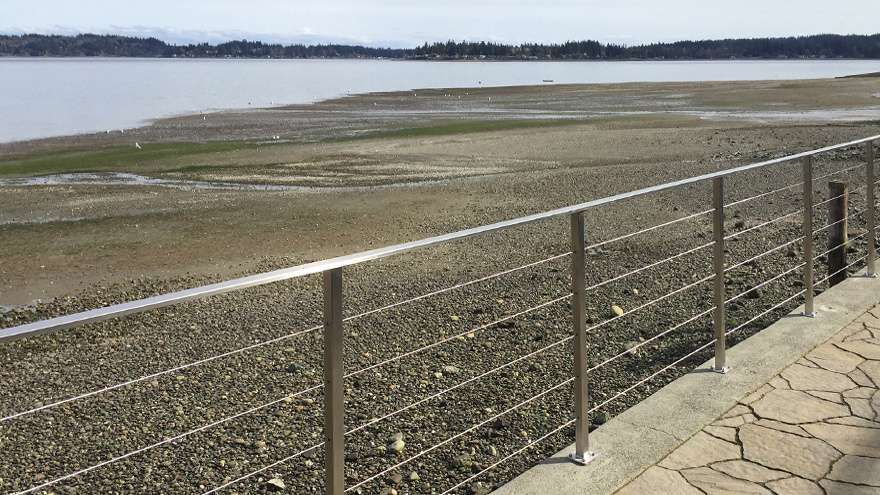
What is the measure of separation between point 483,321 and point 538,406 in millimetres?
1917

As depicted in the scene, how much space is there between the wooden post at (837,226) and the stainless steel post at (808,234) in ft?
4.99

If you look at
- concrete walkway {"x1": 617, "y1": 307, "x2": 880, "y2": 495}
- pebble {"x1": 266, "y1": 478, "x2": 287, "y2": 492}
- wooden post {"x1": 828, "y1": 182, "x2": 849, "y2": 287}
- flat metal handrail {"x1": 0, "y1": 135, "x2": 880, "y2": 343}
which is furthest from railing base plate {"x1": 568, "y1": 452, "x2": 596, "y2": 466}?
wooden post {"x1": 828, "y1": 182, "x2": 849, "y2": 287}

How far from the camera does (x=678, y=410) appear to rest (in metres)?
4.45

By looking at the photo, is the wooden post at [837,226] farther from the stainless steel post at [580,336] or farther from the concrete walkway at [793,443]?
the stainless steel post at [580,336]

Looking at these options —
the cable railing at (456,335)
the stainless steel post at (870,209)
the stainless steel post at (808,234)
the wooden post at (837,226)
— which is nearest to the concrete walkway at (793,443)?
the cable railing at (456,335)

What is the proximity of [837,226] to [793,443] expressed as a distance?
13.3 feet

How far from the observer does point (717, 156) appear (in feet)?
65.3

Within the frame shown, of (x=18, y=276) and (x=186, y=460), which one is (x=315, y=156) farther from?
(x=186, y=460)

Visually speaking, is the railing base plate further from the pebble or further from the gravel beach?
the pebble

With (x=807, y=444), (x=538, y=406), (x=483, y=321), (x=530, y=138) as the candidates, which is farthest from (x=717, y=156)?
(x=807, y=444)

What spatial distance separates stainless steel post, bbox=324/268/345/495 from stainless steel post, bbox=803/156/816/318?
367cm

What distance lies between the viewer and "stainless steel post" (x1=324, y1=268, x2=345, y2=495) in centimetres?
282

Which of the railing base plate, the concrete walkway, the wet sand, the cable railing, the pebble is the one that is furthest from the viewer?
the wet sand

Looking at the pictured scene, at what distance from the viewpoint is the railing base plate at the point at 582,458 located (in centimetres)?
391
